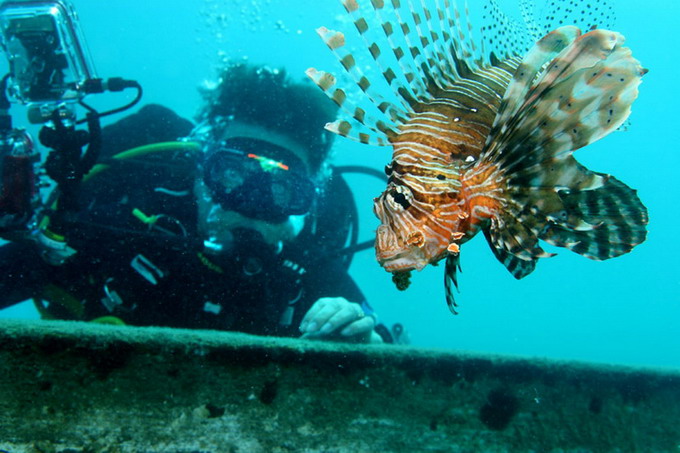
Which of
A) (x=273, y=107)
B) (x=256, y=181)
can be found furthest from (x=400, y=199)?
(x=273, y=107)

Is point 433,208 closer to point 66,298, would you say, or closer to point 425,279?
point 66,298

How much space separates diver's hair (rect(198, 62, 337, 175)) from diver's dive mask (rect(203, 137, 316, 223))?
55 cm

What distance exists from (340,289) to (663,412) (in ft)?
10.7

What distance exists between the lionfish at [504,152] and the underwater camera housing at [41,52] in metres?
3.57

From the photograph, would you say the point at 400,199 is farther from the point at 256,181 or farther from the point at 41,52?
the point at 41,52

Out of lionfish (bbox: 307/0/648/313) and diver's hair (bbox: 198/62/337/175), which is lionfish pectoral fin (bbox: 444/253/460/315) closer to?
lionfish (bbox: 307/0/648/313)

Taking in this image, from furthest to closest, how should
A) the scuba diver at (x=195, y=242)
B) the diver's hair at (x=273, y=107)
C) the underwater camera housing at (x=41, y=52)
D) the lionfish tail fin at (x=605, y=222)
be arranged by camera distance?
1. the diver's hair at (x=273, y=107)
2. the scuba diver at (x=195, y=242)
3. the underwater camera housing at (x=41, y=52)
4. the lionfish tail fin at (x=605, y=222)

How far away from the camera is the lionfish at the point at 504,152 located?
43.6 inches

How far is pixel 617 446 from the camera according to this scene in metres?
2.44

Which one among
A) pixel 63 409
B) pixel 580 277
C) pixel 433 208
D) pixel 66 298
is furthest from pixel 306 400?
pixel 580 277

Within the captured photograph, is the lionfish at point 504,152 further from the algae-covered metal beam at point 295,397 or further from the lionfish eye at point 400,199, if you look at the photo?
the algae-covered metal beam at point 295,397

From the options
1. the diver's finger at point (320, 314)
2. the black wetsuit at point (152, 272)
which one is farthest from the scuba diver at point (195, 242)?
the diver's finger at point (320, 314)

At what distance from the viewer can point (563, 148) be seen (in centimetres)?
118

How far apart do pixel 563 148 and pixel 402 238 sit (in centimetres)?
53
